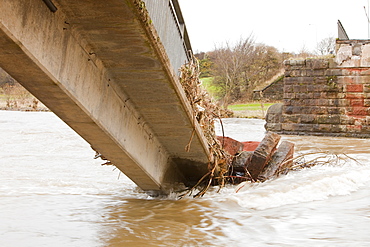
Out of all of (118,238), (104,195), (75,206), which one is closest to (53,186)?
(104,195)

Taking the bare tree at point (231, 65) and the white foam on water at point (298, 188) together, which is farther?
the bare tree at point (231, 65)

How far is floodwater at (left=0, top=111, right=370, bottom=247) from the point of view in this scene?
13.7 ft

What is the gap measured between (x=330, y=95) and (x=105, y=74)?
621 inches

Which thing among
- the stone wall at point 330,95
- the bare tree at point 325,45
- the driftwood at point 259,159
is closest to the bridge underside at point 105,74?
the driftwood at point 259,159

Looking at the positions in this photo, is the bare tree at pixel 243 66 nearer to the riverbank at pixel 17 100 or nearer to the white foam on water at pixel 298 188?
the riverbank at pixel 17 100

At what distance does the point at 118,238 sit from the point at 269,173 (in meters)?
3.62

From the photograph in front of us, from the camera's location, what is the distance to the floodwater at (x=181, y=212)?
4.16 m

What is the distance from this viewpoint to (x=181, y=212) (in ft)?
17.4

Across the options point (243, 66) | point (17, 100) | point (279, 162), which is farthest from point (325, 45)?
point (279, 162)

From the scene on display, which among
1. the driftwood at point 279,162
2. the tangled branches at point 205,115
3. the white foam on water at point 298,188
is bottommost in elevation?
the white foam on water at point 298,188

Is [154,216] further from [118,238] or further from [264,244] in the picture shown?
[264,244]

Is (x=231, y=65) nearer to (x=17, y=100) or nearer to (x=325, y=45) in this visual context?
(x=325, y=45)

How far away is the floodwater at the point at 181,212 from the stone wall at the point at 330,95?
33.9 feet

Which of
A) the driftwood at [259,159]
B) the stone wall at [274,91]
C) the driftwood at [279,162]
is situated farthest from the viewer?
the stone wall at [274,91]
